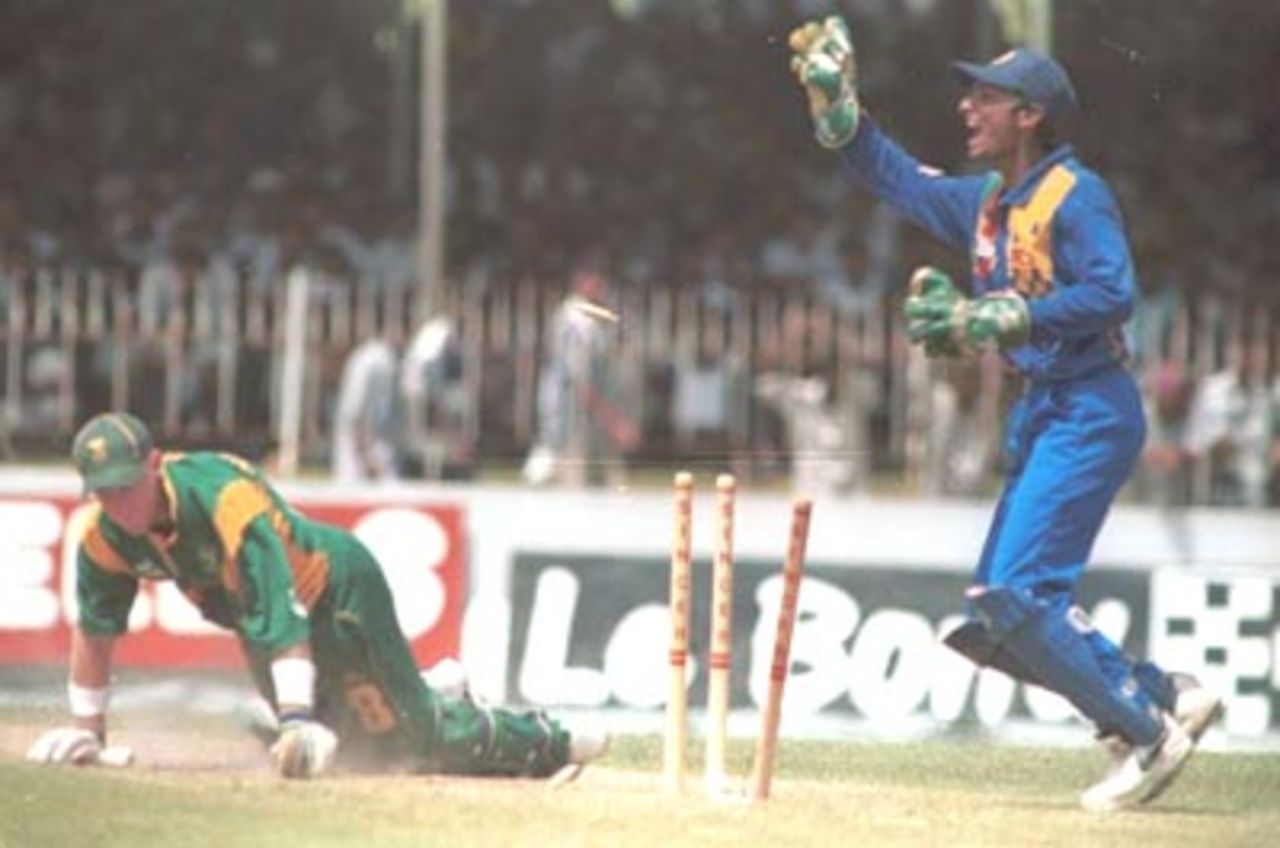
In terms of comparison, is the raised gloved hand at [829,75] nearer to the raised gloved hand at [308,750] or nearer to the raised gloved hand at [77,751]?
the raised gloved hand at [308,750]

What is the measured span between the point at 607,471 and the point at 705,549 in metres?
2.28

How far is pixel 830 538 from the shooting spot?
1168 cm

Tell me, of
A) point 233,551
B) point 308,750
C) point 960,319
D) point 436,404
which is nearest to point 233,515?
point 233,551

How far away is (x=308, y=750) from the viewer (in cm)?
801

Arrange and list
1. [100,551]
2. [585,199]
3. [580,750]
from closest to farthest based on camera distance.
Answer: [100,551] → [580,750] → [585,199]

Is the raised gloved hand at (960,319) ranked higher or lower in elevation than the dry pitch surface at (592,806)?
higher

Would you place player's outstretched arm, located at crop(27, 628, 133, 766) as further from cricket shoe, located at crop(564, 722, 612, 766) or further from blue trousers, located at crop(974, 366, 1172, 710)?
blue trousers, located at crop(974, 366, 1172, 710)

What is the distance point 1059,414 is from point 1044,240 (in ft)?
1.17

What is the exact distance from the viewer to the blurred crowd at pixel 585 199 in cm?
1446

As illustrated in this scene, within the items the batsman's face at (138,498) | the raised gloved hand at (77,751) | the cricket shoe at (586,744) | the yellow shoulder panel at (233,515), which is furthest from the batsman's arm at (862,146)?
the raised gloved hand at (77,751)

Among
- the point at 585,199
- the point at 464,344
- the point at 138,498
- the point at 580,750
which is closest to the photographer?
the point at 138,498

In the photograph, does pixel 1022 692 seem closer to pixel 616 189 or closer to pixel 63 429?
pixel 63 429

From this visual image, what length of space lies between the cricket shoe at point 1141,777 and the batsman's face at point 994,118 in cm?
124

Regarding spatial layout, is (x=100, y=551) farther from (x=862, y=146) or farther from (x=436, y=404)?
(x=436, y=404)
